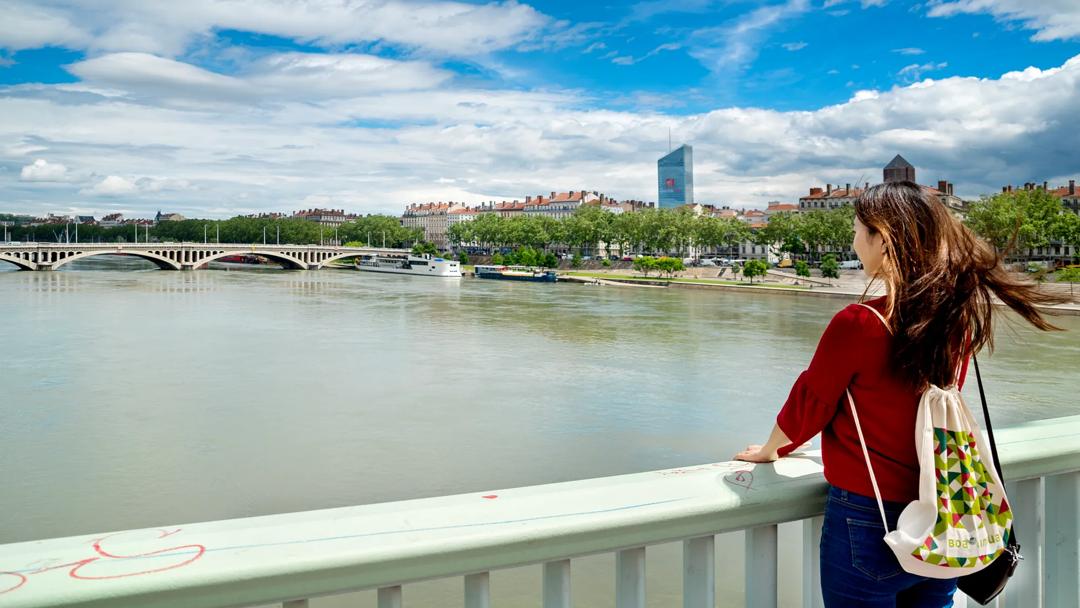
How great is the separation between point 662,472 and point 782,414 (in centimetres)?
24

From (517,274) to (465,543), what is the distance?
1996 inches

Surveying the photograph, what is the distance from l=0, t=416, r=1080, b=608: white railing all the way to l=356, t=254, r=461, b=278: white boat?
49631 millimetres

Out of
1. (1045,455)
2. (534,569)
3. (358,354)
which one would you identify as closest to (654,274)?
(358,354)

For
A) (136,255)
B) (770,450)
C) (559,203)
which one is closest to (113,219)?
(559,203)

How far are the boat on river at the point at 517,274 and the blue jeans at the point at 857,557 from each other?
47967 mm

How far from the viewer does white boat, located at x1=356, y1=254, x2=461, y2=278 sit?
51.0m

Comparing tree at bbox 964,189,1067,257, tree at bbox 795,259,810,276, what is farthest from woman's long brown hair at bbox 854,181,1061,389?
tree at bbox 795,259,810,276

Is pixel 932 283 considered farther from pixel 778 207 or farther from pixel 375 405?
pixel 778 207

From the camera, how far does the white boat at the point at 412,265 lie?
51.0 meters

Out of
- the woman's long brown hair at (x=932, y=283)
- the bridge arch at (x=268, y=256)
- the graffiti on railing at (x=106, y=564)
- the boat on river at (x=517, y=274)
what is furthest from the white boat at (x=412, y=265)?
the graffiti on railing at (x=106, y=564)

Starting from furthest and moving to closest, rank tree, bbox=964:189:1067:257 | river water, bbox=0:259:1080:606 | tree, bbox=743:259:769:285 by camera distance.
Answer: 1. tree, bbox=743:259:769:285
2. tree, bbox=964:189:1067:257
3. river water, bbox=0:259:1080:606

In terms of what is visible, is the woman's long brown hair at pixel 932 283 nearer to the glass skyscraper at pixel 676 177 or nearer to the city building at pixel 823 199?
the city building at pixel 823 199

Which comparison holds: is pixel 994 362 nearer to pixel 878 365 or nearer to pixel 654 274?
pixel 878 365

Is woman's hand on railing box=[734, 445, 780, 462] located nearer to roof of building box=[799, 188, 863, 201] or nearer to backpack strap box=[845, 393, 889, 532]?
backpack strap box=[845, 393, 889, 532]
